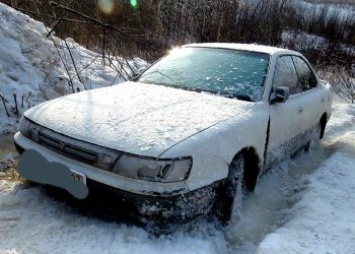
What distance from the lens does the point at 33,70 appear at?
19.0 feet

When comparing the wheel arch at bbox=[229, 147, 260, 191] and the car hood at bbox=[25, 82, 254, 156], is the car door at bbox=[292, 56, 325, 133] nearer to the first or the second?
the wheel arch at bbox=[229, 147, 260, 191]

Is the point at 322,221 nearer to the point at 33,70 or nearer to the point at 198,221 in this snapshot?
the point at 198,221

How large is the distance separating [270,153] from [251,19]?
9.65 m

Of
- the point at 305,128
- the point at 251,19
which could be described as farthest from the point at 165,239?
the point at 251,19

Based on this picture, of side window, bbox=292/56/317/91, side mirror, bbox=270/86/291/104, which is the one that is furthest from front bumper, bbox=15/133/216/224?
side window, bbox=292/56/317/91

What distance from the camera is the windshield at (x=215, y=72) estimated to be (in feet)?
13.0

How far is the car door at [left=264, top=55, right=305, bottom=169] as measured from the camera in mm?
3954

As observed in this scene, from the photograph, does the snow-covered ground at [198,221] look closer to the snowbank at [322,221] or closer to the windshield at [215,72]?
the snowbank at [322,221]

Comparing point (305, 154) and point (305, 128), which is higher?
point (305, 128)

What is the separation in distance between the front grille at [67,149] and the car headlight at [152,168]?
0.23 meters

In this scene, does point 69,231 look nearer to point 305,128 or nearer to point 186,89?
point 186,89

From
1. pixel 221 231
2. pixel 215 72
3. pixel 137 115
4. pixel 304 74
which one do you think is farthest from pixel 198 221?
pixel 304 74

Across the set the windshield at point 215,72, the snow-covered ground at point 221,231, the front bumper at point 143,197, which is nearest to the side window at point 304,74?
the windshield at point 215,72

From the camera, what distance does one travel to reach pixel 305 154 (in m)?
5.55
